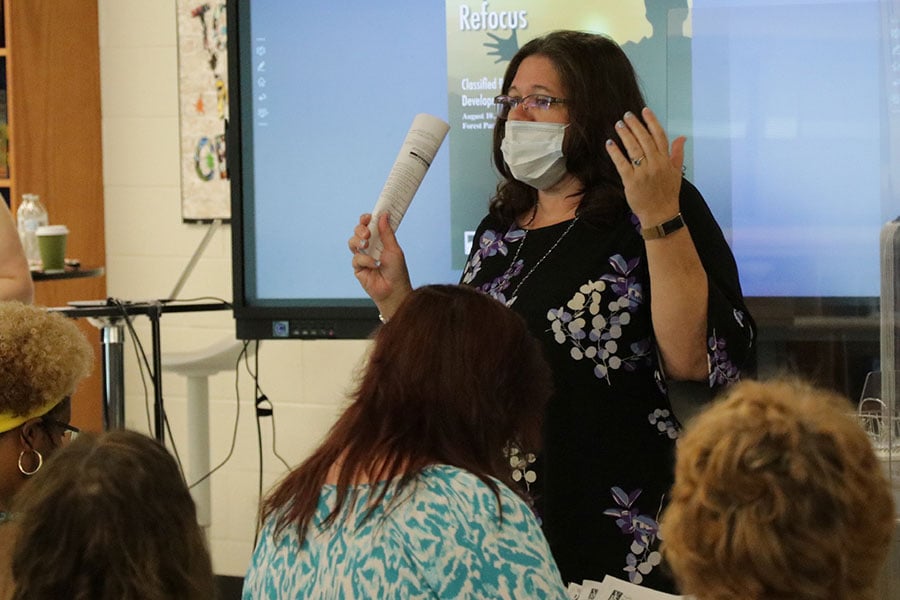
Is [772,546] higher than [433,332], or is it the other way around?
[433,332]

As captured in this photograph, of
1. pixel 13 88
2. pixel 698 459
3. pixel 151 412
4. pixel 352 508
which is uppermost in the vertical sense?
pixel 13 88

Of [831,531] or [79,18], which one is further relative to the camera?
[79,18]

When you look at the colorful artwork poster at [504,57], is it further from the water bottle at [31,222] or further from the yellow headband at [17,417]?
the yellow headband at [17,417]

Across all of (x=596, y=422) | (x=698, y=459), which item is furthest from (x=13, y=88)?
(x=698, y=459)

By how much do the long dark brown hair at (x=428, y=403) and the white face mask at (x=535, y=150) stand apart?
64 centimetres

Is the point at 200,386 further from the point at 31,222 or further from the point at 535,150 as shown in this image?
the point at 535,150

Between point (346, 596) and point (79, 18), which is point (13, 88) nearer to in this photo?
point (79, 18)

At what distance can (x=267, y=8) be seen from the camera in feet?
10.1

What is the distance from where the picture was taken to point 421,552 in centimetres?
132

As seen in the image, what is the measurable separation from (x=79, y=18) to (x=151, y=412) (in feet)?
4.48

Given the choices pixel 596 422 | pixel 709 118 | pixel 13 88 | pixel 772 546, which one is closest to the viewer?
pixel 772 546

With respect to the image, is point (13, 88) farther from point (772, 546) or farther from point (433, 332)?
point (772, 546)

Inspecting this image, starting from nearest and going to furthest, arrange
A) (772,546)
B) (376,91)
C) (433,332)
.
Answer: (772,546), (433,332), (376,91)

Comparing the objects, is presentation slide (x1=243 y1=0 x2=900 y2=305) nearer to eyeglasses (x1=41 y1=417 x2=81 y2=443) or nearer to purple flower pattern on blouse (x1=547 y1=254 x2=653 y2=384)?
purple flower pattern on blouse (x1=547 y1=254 x2=653 y2=384)
